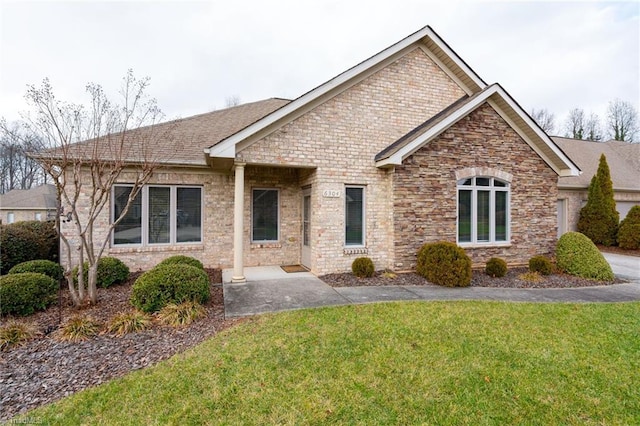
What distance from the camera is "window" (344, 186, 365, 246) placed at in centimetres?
888

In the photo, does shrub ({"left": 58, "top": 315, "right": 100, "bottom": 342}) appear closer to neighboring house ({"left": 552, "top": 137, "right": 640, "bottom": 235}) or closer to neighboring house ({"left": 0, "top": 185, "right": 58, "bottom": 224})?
neighboring house ({"left": 552, "top": 137, "right": 640, "bottom": 235})

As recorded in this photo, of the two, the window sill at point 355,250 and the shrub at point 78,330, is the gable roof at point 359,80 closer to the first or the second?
the window sill at point 355,250

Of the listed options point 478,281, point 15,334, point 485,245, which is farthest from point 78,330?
point 485,245

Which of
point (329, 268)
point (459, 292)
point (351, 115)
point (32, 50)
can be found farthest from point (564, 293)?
point (32, 50)

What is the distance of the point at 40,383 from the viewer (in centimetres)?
359

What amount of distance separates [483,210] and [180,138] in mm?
10337

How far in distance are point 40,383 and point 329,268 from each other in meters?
6.13

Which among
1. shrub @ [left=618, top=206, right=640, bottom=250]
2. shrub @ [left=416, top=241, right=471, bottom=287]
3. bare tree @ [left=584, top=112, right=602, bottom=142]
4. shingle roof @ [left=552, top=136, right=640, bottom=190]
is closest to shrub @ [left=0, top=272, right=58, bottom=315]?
shrub @ [left=416, top=241, right=471, bottom=287]

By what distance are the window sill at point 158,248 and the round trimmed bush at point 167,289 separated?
3601mm

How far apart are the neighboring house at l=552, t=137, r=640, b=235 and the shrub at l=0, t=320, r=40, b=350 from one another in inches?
766

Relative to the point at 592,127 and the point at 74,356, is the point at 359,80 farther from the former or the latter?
the point at 592,127

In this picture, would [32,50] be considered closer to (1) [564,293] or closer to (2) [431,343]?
(2) [431,343]

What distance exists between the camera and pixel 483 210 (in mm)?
9672

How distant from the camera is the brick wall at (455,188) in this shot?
883 centimetres
